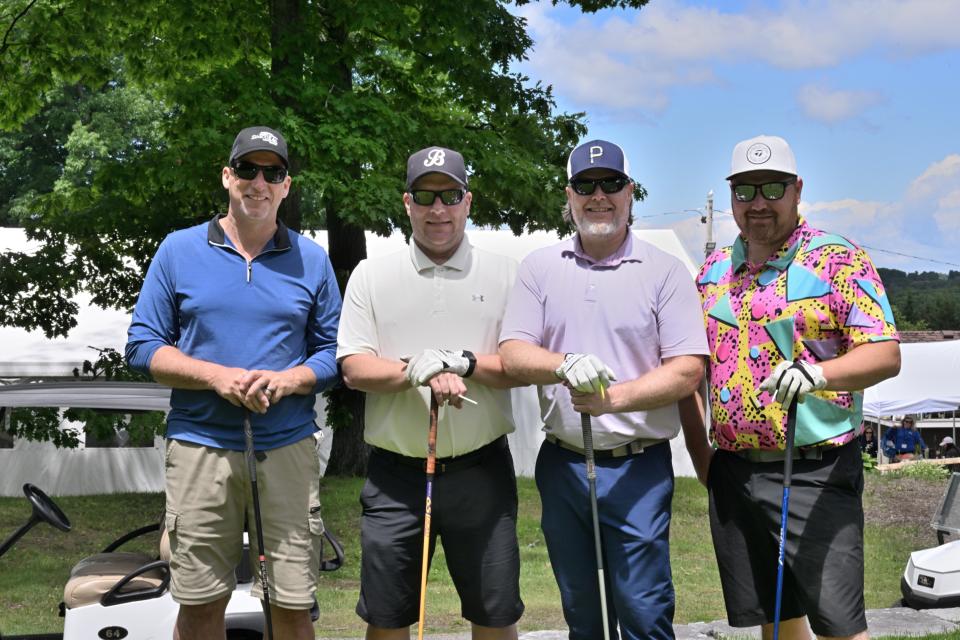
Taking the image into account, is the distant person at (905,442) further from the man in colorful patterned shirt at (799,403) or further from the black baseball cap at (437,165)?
the black baseball cap at (437,165)

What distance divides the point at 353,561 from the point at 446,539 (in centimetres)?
797

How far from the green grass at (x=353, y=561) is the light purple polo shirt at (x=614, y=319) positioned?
144 inches

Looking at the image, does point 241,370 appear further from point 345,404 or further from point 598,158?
point 345,404

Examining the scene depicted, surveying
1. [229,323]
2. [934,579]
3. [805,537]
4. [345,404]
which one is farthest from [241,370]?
[345,404]

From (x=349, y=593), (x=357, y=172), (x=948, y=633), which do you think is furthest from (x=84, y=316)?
(x=948, y=633)

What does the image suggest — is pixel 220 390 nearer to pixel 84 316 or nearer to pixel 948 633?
pixel 948 633

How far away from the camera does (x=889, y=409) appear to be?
2678cm

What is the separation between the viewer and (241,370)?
3.89 meters

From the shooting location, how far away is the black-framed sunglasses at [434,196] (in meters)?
4.04

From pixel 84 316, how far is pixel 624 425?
14.9 metres

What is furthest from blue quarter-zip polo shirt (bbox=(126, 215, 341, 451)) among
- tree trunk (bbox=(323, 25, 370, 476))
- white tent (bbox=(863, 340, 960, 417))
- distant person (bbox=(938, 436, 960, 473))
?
distant person (bbox=(938, 436, 960, 473))

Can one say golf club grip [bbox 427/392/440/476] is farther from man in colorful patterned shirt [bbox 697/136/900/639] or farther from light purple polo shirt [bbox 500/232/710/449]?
man in colorful patterned shirt [bbox 697/136/900/639]

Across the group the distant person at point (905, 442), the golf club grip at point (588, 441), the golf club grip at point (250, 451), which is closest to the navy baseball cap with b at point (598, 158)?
the golf club grip at point (588, 441)

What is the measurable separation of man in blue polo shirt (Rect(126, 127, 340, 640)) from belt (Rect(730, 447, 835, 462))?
149 centimetres
